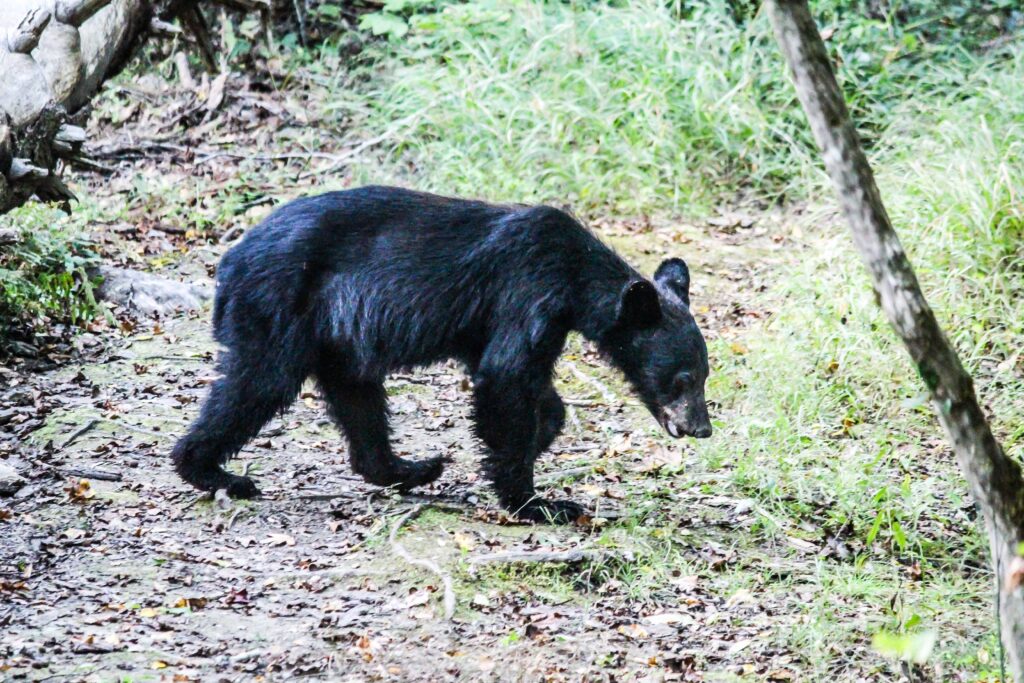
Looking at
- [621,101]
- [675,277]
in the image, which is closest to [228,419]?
[675,277]

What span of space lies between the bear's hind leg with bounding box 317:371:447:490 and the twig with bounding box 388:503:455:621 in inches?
12.7

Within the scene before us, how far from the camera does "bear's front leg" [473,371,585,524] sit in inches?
219

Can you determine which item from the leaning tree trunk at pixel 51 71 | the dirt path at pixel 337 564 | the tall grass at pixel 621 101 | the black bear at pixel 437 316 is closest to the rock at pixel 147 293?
the dirt path at pixel 337 564

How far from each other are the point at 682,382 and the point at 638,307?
434 millimetres

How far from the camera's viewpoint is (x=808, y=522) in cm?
588

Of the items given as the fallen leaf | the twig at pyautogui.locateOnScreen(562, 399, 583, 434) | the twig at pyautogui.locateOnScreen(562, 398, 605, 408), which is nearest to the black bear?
the fallen leaf

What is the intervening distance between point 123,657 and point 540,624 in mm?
1596

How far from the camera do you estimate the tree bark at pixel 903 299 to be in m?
3.22

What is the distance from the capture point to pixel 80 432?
643 centimetres

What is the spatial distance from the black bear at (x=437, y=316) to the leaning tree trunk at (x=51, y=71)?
5.71 feet

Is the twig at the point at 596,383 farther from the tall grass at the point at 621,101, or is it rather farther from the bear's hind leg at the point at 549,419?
the tall grass at the point at 621,101

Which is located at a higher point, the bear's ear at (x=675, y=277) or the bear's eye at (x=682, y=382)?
the bear's ear at (x=675, y=277)

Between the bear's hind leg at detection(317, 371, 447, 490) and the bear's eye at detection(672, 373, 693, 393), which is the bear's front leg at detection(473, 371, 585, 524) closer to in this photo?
the bear's hind leg at detection(317, 371, 447, 490)

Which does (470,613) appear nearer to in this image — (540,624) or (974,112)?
(540,624)
